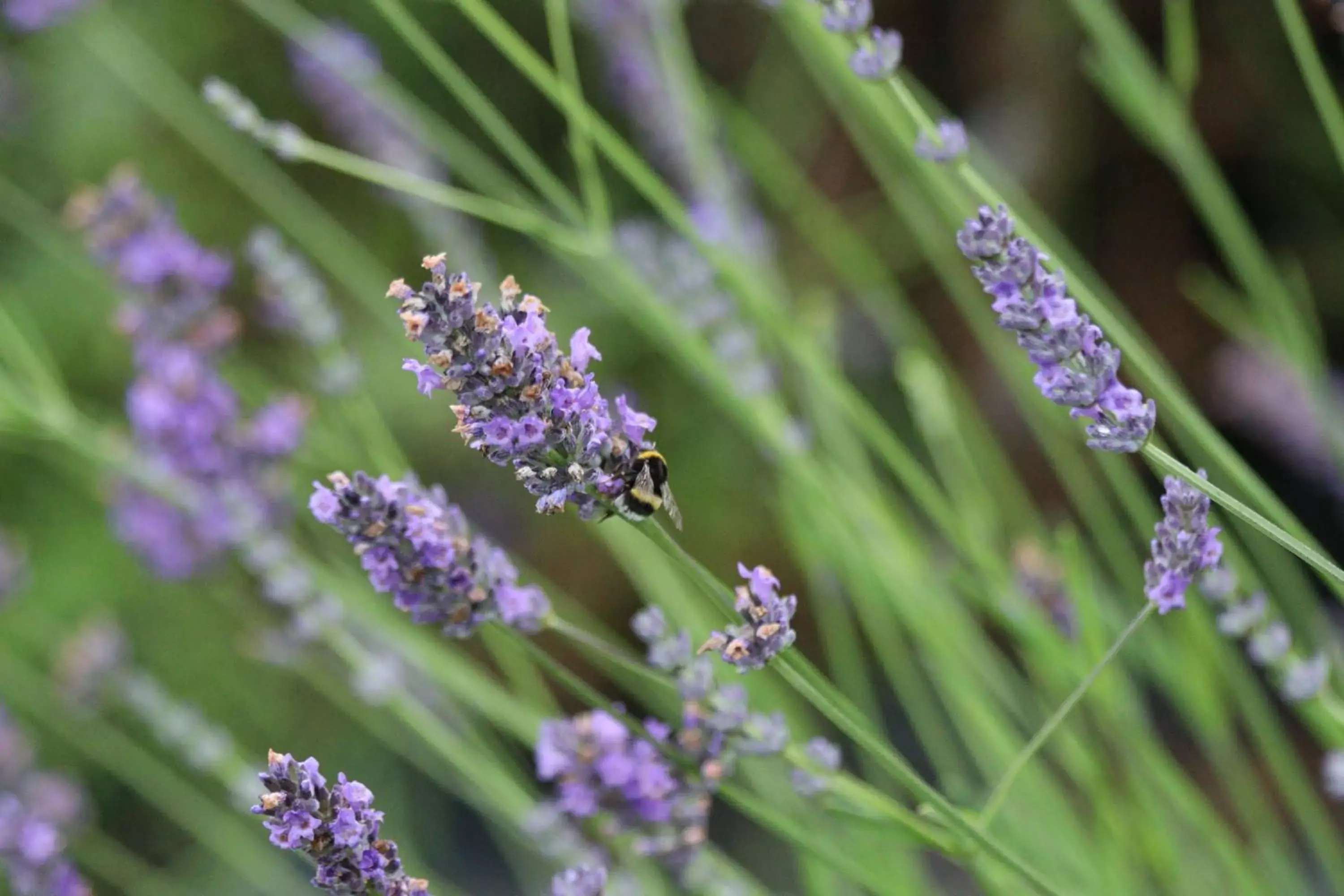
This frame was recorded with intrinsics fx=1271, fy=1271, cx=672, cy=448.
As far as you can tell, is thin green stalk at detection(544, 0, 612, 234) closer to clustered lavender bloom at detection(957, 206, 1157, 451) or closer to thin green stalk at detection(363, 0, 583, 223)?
thin green stalk at detection(363, 0, 583, 223)

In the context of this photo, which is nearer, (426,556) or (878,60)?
(426,556)

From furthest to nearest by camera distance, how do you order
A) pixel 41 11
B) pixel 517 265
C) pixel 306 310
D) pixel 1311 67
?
pixel 517 265, pixel 41 11, pixel 306 310, pixel 1311 67

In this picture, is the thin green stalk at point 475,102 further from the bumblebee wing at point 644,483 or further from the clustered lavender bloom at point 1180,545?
the clustered lavender bloom at point 1180,545

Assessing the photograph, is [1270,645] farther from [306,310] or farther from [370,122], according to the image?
[370,122]

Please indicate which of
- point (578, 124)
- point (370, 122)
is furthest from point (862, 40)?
point (370, 122)

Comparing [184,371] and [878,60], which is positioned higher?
[878,60]

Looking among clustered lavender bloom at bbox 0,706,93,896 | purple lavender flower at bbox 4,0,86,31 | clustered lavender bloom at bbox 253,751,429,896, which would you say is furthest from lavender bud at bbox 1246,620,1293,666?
purple lavender flower at bbox 4,0,86,31

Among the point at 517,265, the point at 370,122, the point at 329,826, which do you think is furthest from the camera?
the point at 517,265
